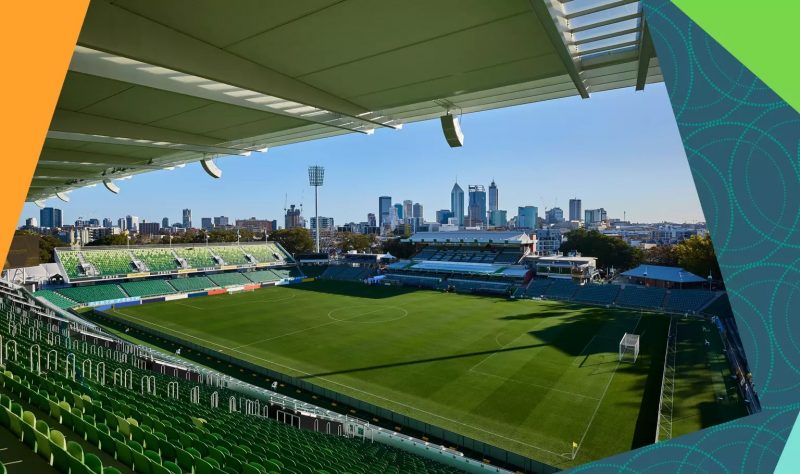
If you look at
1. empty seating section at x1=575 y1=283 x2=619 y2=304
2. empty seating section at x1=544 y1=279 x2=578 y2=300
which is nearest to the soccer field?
empty seating section at x1=544 y1=279 x2=578 y2=300

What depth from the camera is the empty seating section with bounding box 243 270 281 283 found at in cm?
5062

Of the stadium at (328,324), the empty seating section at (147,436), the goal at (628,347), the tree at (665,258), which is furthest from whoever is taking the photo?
the tree at (665,258)

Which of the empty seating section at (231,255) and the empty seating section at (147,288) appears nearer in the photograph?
the empty seating section at (147,288)

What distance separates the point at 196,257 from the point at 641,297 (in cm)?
4835

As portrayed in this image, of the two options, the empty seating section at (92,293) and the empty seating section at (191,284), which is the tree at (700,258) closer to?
the empty seating section at (191,284)

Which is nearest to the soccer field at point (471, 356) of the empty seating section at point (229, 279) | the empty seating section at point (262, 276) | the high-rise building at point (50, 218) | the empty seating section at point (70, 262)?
the empty seating section at point (229, 279)

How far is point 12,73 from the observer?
1.71 meters

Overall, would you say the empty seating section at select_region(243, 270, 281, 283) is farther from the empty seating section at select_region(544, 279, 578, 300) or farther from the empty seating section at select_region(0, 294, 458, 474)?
the empty seating section at select_region(0, 294, 458, 474)

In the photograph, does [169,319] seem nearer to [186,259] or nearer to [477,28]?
[186,259]

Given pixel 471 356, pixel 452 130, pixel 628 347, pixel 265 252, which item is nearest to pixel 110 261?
pixel 265 252

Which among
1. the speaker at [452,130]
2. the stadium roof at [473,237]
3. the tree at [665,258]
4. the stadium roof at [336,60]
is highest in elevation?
the stadium roof at [336,60]

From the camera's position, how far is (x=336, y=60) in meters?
4.38

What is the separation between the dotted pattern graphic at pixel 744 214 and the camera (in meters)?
2.54

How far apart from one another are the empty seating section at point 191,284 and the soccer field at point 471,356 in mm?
4744
